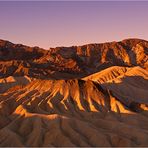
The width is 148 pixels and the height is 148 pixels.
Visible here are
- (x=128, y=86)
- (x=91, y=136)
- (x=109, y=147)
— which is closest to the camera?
(x=109, y=147)

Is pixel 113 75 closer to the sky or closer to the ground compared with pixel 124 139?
closer to the ground

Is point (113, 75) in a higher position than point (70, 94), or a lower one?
lower

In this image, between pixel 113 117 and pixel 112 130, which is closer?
pixel 112 130

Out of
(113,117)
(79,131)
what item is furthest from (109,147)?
(113,117)

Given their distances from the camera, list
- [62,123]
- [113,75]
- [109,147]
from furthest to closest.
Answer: [113,75] → [62,123] → [109,147]

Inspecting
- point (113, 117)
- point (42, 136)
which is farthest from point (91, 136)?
point (113, 117)

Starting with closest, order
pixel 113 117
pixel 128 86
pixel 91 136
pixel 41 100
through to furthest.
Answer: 1. pixel 91 136
2. pixel 113 117
3. pixel 41 100
4. pixel 128 86

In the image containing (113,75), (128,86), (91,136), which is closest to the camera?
(91,136)

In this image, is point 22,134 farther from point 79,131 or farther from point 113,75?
point 113,75

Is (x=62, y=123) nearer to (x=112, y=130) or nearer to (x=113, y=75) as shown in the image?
(x=112, y=130)
